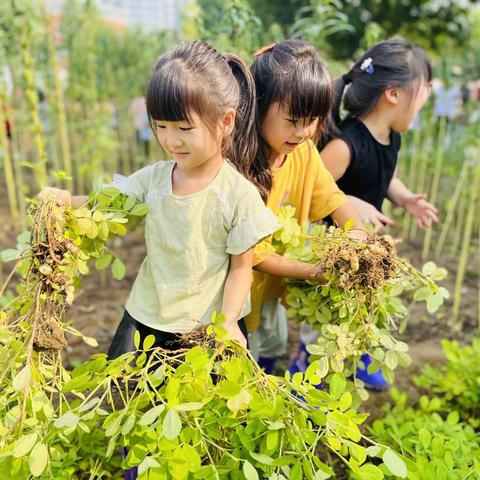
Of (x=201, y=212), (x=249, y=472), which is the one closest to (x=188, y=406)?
(x=249, y=472)

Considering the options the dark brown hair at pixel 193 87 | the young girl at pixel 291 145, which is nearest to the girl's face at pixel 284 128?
the young girl at pixel 291 145

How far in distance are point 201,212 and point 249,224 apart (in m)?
0.11

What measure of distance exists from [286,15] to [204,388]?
12.6 metres

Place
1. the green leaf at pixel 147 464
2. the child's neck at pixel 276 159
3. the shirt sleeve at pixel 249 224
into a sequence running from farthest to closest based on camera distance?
1. the child's neck at pixel 276 159
2. the shirt sleeve at pixel 249 224
3. the green leaf at pixel 147 464

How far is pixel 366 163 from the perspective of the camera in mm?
1753

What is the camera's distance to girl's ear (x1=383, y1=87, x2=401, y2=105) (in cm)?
174

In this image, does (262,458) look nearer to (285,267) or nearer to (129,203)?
(285,267)

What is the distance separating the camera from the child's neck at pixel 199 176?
1.23 meters

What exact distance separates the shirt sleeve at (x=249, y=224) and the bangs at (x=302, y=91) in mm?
229

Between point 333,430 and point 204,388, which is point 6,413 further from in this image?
point 333,430

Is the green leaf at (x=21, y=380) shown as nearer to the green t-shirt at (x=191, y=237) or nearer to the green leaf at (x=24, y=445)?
the green leaf at (x=24, y=445)

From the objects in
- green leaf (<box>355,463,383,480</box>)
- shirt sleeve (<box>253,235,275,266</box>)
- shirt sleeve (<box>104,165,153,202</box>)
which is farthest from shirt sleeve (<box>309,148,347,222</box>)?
green leaf (<box>355,463,383,480</box>)

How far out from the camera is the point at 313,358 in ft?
4.39

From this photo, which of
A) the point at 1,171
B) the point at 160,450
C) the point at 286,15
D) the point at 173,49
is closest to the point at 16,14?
the point at 173,49
